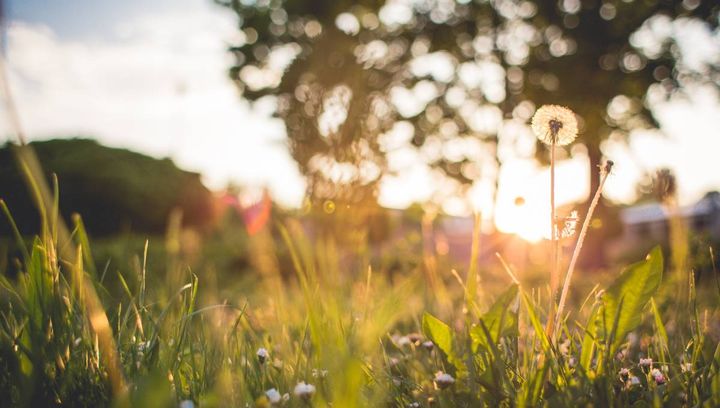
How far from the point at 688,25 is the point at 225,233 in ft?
44.2

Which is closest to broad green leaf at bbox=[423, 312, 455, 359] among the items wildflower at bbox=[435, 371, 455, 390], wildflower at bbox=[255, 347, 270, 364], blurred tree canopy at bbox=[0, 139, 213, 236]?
wildflower at bbox=[435, 371, 455, 390]

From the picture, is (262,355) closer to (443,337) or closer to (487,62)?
(443,337)

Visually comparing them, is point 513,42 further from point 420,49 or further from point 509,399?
point 509,399

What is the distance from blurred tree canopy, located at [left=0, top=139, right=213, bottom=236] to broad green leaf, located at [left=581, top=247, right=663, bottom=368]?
9380 millimetres

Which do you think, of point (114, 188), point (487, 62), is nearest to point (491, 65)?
point (487, 62)

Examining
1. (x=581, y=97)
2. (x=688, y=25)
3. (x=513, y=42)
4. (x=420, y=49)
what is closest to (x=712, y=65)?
(x=688, y=25)

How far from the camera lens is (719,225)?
2517 cm

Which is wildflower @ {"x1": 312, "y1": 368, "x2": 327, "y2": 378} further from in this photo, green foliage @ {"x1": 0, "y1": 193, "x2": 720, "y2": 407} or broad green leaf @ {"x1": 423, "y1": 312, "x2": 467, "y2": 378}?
broad green leaf @ {"x1": 423, "y1": 312, "x2": 467, "y2": 378}

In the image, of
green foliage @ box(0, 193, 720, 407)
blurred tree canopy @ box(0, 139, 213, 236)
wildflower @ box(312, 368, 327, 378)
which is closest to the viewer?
green foliage @ box(0, 193, 720, 407)

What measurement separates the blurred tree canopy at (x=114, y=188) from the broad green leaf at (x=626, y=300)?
30.8 ft

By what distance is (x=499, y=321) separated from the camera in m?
1.14

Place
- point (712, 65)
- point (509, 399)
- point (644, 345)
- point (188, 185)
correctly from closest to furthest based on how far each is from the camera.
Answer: point (509, 399)
point (644, 345)
point (188, 185)
point (712, 65)

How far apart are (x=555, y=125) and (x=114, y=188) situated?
10.0m

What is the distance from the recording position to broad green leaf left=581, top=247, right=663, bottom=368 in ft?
3.72
